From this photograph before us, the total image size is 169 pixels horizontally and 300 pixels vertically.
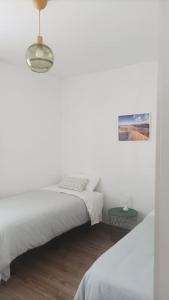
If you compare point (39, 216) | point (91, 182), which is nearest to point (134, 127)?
point (91, 182)

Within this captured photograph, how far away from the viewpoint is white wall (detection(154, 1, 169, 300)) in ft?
1.61

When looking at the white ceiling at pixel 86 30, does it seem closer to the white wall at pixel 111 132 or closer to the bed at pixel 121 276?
the white wall at pixel 111 132

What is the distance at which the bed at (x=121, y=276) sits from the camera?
50.7 inches

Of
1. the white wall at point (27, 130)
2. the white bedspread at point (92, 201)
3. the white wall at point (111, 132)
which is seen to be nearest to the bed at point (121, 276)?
the white bedspread at point (92, 201)

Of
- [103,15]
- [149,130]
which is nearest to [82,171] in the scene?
[149,130]

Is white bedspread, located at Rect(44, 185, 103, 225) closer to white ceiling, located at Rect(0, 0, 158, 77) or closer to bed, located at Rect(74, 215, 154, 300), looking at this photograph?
bed, located at Rect(74, 215, 154, 300)

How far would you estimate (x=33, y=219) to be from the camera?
253 cm

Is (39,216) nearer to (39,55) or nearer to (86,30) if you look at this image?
(39,55)

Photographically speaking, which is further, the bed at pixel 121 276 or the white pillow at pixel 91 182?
the white pillow at pixel 91 182

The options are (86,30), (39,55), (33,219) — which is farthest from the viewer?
(33,219)

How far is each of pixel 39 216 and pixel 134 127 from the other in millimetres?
1821

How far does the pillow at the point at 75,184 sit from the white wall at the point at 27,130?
0.45m

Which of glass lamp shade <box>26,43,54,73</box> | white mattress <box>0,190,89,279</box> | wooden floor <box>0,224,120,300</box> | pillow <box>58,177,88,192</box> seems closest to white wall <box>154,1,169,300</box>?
glass lamp shade <box>26,43,54,73</box>

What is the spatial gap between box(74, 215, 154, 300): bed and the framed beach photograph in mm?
1808
